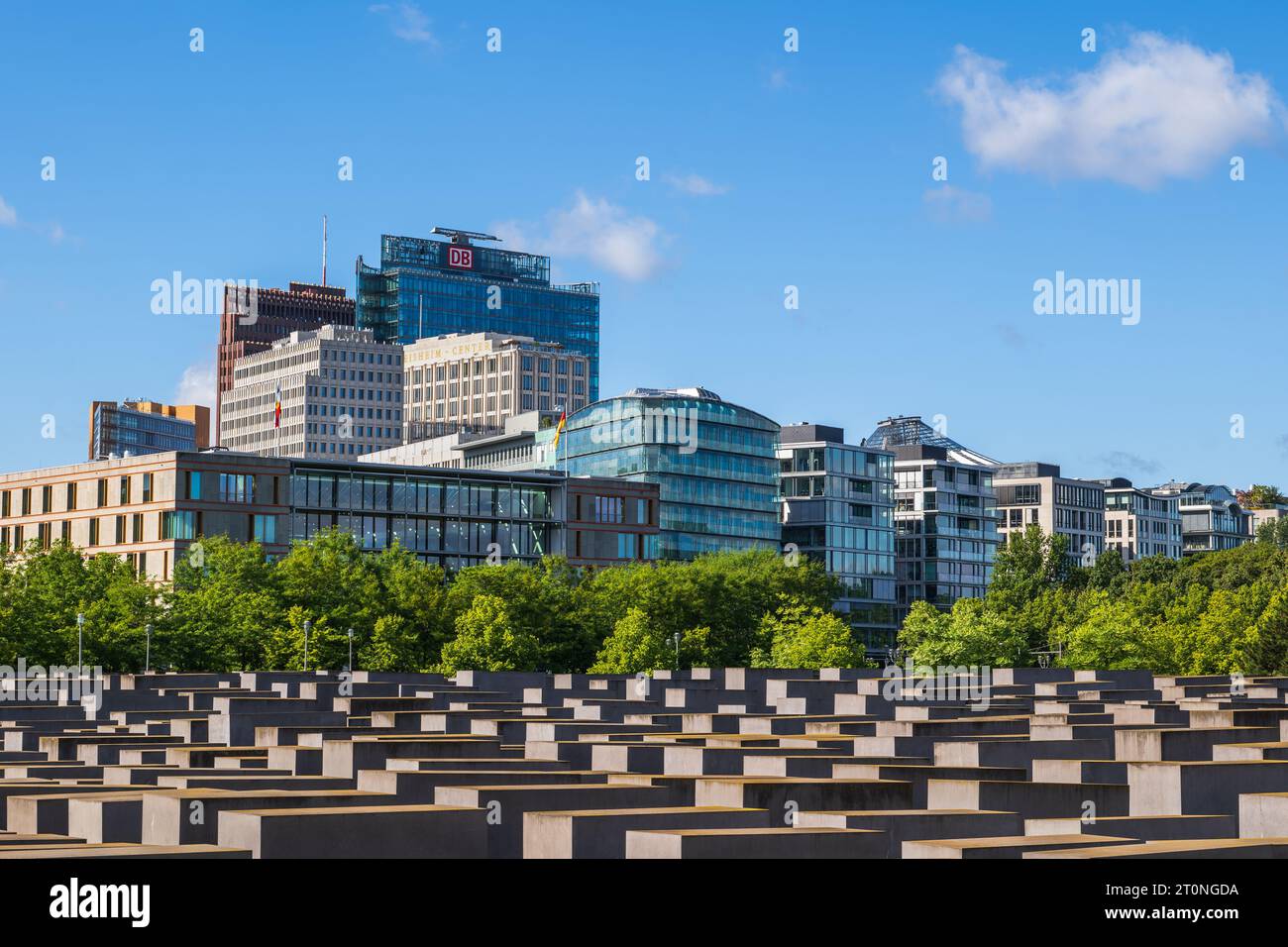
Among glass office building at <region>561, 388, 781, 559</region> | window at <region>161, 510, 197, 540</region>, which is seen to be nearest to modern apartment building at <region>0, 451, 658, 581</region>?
window at <region>161, 510, 197, 540</region>

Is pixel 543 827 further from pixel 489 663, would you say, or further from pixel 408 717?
pixel 489 663

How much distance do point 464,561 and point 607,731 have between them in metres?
110

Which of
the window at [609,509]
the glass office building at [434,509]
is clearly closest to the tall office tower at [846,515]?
the window at [609,509]

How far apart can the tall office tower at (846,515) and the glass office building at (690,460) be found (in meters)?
9.74

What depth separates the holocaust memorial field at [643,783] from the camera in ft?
74.2

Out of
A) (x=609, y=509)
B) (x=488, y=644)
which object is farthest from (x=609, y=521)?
(x=488, y=644)

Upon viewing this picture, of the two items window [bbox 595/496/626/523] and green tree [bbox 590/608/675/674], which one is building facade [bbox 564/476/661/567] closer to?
window [bbox 595/496/626/523]

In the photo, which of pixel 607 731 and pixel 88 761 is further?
pixel 607 731

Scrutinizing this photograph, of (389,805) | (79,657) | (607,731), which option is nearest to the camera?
(389,805)
